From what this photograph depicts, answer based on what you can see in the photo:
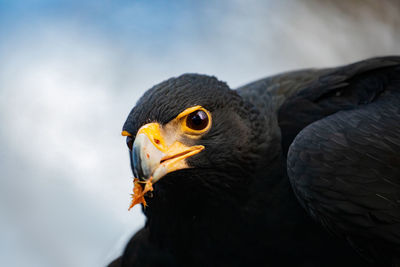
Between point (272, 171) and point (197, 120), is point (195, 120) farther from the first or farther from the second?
point (272, 171)

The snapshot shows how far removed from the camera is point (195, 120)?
2.29 metres

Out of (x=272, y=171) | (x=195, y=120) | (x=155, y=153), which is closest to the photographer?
(x=155, y=153)

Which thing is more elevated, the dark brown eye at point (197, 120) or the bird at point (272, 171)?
the dark brown eye at point (197, 120)

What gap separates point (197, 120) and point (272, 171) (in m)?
0.51

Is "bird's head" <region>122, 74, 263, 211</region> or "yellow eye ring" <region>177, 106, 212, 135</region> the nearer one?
"bird's head" <region>122, 74, 263, 211</region>

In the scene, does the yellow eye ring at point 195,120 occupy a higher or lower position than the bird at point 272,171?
higher

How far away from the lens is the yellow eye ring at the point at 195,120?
2.26 m

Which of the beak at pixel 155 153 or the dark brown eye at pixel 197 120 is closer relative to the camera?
the beak at pixel 155 153

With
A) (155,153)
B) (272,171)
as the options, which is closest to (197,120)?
(155,153)

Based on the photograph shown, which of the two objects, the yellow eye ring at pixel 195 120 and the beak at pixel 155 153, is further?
the yellow eye ring at pixel 195 120

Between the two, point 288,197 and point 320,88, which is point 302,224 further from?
point 320,88

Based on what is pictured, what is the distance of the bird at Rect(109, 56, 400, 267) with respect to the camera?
2102mm

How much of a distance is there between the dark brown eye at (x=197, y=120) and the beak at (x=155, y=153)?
94mm

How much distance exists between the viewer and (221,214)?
2.54 metres
